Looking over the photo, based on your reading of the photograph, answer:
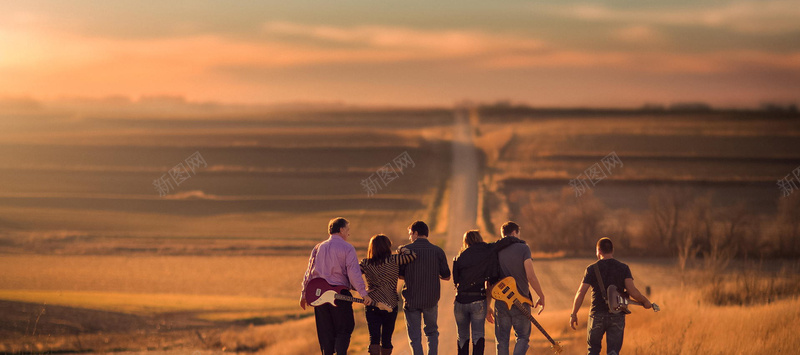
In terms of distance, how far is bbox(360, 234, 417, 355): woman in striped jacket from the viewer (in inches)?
416

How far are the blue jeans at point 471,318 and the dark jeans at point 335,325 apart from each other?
1.40 meters

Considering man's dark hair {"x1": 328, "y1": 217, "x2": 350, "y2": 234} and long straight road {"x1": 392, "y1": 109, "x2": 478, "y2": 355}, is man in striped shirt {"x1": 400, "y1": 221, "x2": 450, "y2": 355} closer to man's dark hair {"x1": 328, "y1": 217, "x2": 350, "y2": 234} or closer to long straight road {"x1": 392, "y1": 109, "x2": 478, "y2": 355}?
man's dark hair {"x1": 328, "y1": 217, "x2": 350, "y2": 234}

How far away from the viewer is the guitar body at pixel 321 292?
408 inches

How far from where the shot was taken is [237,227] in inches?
2857

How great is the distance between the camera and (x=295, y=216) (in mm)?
78000

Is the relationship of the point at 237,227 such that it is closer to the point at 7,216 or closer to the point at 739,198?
the point at 7,216

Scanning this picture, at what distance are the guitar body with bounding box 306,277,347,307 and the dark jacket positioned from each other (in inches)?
62.6

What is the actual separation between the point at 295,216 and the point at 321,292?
68219 millimetres

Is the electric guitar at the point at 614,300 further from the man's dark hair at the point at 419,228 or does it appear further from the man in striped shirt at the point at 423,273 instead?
the man's dark hair at the point at 419,228

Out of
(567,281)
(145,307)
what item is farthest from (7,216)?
(567,281)

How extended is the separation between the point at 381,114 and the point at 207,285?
14388 cm

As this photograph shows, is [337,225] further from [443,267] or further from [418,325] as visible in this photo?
[418,325]

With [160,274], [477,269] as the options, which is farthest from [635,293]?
[160,274]

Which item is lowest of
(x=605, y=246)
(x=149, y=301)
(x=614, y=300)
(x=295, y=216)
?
(x=149, y=301)
